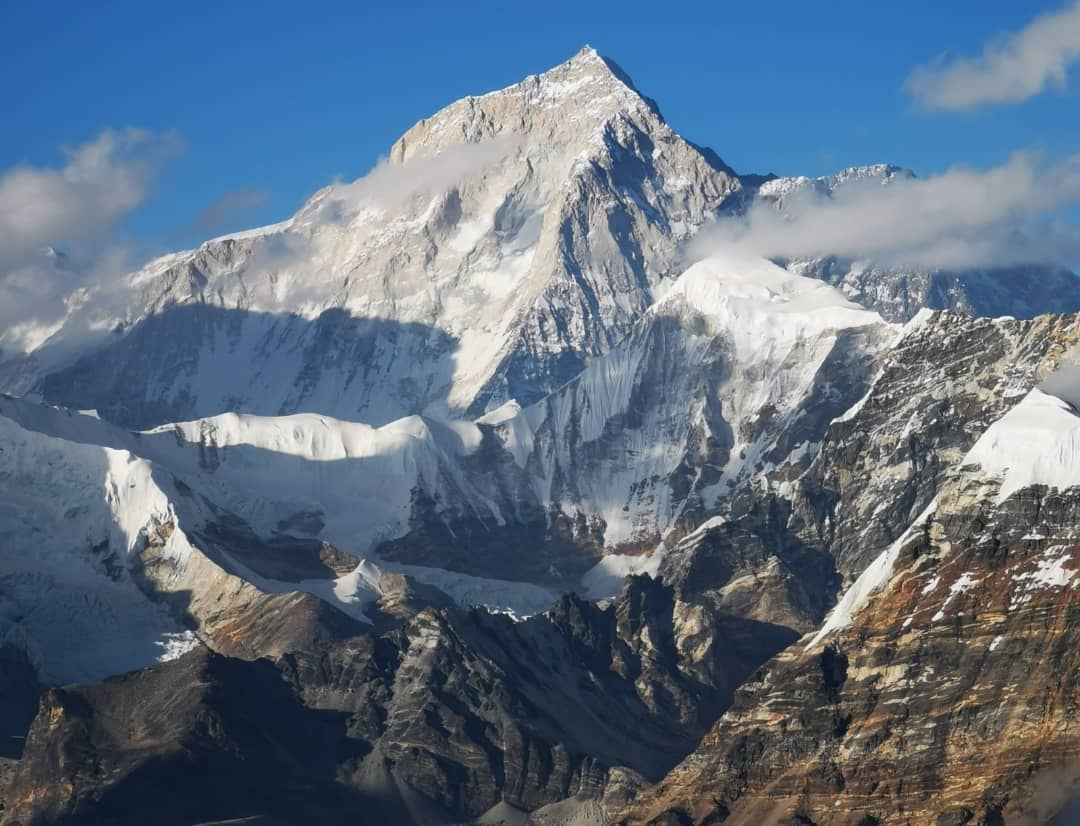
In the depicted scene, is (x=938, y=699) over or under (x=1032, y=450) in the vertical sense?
under

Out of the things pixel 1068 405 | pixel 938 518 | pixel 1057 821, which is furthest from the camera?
pixel 1068 405

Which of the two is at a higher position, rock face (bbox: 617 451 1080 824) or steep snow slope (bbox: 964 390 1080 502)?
steep snow slope (bbox: 964 390 1080 502)

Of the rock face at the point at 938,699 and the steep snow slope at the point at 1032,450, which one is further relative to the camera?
the steep snow slope at the point at 1032,450

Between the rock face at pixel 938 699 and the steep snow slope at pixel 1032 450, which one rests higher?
the steep snow slope at pixel 1032 450

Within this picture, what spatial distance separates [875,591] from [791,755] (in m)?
10.5

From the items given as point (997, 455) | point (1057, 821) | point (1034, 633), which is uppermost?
point (997, 455)

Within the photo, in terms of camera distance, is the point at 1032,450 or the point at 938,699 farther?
the point at 1032,450

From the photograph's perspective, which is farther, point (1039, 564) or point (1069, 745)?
point (1039, 564)

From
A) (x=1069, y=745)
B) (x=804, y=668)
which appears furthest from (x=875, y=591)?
(x=1069, y=745)

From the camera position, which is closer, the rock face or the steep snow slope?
the rock face

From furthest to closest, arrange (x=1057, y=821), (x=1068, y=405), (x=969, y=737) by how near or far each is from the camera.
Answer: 1. (x=1068, y=405)
2. (x=969, y=737)
3. (x=1057, y=821)

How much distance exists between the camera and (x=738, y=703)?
181875mm

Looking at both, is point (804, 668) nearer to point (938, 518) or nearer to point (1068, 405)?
point (938, 518)

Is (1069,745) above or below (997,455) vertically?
below
